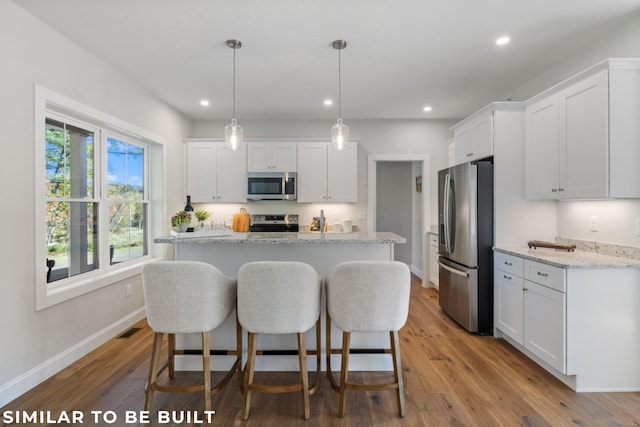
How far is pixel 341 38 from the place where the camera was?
270cm

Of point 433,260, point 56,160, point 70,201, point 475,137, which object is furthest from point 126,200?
point 433,260

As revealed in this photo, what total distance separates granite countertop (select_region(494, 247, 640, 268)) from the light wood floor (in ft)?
2.84

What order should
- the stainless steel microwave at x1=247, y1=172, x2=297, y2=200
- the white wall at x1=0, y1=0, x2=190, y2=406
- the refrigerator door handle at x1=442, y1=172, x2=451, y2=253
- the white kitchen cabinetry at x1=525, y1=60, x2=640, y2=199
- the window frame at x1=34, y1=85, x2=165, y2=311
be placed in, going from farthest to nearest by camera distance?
the stainless steel microwave at x1=247, y1=172, x2=297, y2=200 → the refrigerator door handle at x1=442, y1=172, x2=451, y2=253 → the window frame at x1=34, y1=85, x2=165, y2=311 → the white kitchen cabinetry at x1=525, y1=60, x2=640, y2=199 → the white wall at x1=0, y1=0, x2=190, y2=406

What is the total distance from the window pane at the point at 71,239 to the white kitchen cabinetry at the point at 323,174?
2603 mm

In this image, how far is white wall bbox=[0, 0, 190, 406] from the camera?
2.16 m

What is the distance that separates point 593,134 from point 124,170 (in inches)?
172

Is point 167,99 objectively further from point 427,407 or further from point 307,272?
point 427,407

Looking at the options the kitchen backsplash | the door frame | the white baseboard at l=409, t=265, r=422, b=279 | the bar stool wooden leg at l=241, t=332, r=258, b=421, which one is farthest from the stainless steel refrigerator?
the white baseboard at l=409, t=265, r=422, b=279

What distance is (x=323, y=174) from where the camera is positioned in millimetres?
4891

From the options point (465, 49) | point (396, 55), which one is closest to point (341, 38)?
point (396, 55)

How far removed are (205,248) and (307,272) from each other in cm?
102

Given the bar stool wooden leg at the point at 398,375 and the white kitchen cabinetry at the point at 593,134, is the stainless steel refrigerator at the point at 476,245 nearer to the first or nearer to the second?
the white kitchen cabinetry at the point at 593,134

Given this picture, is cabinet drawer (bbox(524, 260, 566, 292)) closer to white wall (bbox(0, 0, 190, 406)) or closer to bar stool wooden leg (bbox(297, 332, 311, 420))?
bar stool wooden leg (bbox(297, 332, 311, 420))

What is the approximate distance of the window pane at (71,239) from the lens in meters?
2.72
